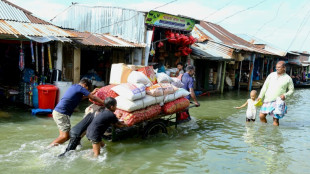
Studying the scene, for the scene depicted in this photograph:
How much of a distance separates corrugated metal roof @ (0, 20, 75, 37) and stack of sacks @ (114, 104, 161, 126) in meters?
4.53

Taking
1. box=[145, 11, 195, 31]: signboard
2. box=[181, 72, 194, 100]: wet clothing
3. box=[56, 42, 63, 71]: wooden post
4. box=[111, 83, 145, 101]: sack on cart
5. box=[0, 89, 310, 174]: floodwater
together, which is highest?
box=[145, 11, 195, 31]: signboard

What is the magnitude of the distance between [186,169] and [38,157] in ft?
8.96

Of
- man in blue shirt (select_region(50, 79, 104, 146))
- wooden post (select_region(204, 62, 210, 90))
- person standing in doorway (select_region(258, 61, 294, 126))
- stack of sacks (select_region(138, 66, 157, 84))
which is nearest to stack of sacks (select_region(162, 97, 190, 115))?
stack of sacks (select_region(138, 66, 157, 84))

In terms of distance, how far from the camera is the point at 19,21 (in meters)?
9.70

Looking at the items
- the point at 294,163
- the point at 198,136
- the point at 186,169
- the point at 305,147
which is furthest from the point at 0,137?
the point at 305,147

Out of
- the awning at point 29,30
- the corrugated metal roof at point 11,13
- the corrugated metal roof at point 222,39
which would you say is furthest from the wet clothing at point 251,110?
the corrugated metal roof at point 222,39

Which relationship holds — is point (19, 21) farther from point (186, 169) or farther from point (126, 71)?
point (186, 169)

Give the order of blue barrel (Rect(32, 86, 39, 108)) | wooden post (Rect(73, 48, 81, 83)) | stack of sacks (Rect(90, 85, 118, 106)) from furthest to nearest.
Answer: wooden post (Rect(73, 48, 81, 83))
blue barrel (Rect(32, 86, 39, 108))
stack of sacks (Rect(90, 85, 118, 106))

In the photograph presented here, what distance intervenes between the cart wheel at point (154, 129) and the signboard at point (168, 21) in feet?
23.9

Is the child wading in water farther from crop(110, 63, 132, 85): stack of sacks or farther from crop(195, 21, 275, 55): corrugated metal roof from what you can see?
crop(195, 21, 275, 55): corrugated metal roof

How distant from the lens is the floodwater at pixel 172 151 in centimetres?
493

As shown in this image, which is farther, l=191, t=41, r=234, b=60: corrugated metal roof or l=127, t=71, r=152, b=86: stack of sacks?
l=191, t=41, r=234, b=60: corrugated metal roof

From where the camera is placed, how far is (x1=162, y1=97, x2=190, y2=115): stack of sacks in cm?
642

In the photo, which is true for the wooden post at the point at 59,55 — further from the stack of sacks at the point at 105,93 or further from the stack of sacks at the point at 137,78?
the stack of sacks at the point at 105,93
